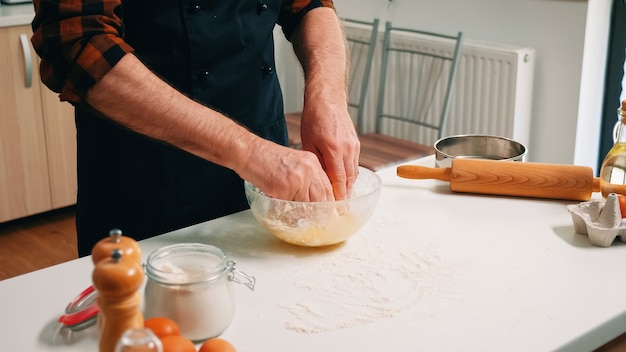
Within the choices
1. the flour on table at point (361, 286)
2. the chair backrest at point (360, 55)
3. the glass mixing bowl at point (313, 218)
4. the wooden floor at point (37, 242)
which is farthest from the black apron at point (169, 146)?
the chair backrest at point (360, 55)

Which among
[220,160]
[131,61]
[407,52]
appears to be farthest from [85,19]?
[407,52]

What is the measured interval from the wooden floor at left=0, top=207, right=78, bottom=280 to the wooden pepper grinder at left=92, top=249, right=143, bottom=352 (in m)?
2.32

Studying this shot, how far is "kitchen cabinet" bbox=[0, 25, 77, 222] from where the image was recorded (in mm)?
3035

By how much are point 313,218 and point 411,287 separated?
0.62ft

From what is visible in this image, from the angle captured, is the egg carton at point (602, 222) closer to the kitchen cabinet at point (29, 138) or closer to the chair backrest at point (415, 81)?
the chair backrest at point (415, 81)

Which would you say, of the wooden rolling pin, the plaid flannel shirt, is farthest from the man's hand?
the plaid flannel shirt

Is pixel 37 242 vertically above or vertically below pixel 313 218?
below

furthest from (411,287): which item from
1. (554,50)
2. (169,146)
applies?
(554,50)

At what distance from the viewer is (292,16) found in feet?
5.45

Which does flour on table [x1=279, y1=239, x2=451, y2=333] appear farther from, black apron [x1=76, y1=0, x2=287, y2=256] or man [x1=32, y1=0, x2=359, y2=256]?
black apron [x1=76, y1=0, x2=287, y2=256]

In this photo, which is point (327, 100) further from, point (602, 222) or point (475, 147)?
point (602, 222)

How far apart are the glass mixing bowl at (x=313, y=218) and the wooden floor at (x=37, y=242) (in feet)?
6.53

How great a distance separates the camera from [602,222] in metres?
1.29

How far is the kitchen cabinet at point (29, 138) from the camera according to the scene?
3035 mm
